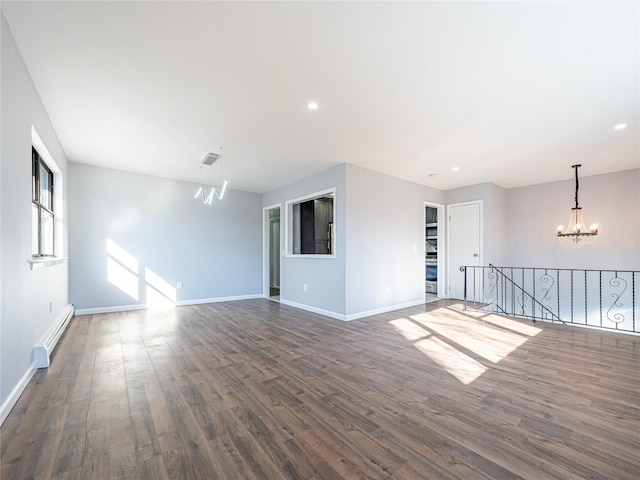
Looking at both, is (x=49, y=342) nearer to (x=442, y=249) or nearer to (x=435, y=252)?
(x=442, y=249)

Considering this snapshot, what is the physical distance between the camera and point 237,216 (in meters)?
6.63

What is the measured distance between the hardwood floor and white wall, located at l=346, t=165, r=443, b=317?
1280 millimetres

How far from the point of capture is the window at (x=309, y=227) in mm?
6039

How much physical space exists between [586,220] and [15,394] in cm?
837

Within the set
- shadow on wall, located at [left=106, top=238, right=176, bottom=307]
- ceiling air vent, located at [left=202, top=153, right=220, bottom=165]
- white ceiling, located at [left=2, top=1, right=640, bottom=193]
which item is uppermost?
white ceiling, located at [left=2, top=1, right=640, bottom=193]

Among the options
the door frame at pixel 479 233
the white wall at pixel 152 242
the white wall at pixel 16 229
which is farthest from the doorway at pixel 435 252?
the white wall at pixel 16 229

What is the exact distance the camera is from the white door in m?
6.06

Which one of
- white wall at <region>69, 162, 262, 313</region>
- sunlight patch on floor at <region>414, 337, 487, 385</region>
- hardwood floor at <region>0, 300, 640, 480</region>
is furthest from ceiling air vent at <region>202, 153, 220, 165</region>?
sunlight patch on floor at <region>414, 337, 487, 385</region>

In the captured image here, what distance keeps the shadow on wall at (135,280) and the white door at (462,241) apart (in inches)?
244

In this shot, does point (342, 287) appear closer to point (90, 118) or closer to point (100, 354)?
point (100, 354)

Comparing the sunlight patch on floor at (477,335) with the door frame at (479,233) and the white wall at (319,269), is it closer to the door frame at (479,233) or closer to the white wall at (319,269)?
the white wall at (319,269)

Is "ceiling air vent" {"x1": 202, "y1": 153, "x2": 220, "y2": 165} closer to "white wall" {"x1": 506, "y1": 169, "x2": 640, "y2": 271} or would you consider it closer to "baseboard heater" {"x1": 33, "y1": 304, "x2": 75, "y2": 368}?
"baseboard heater" {"x1": 33, "y1": 304, "x2": 75, "y2": 368}

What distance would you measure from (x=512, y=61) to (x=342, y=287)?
135 inches

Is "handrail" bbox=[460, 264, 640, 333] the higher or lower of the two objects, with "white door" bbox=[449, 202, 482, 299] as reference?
lower
